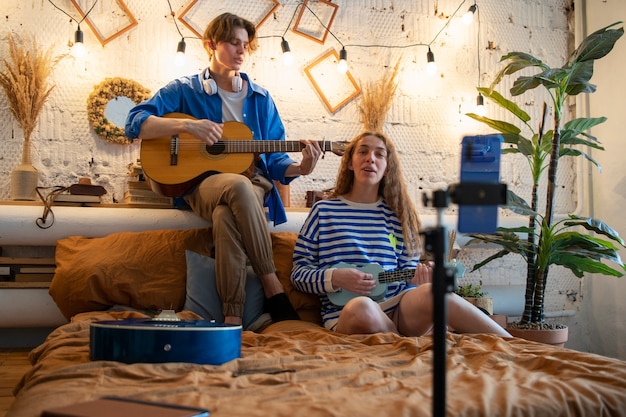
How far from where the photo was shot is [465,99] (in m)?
4.07

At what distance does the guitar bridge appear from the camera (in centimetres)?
275

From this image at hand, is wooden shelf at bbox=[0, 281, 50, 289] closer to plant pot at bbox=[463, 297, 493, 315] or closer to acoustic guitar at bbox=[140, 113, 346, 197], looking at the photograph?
acoustic guitar at bbox=[140, 113, 346, 197]

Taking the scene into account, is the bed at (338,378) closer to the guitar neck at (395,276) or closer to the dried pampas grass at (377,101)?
the guitar neck at (395,276)

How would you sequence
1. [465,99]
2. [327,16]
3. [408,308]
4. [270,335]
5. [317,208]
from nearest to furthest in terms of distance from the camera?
1. [270,335]
2. [408,308]
3. [317,208]
4. [327,16]
5. [465,99]

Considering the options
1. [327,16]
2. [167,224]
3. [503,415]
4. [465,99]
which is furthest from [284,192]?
[503,415]

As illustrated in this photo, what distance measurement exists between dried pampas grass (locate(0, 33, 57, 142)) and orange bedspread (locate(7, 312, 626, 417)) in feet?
5.73

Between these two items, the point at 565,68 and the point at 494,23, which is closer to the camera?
the point at 565,68

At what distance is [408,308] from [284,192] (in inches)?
53.7

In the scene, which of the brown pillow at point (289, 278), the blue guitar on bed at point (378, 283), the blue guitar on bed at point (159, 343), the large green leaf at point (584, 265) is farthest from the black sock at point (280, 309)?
the large green leaf at point (584, 265)

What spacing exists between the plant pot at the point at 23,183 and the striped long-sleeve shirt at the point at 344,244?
4.89 feet

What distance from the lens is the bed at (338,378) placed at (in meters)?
1.20

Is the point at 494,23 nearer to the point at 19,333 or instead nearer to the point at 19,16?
the point at 19,16

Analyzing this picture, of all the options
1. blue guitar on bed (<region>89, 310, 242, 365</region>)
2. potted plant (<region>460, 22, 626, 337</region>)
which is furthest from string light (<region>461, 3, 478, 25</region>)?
blue guitar on bed (<region>89, 310, 242, 365</region>)

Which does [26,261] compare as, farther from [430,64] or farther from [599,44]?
[599,44]
